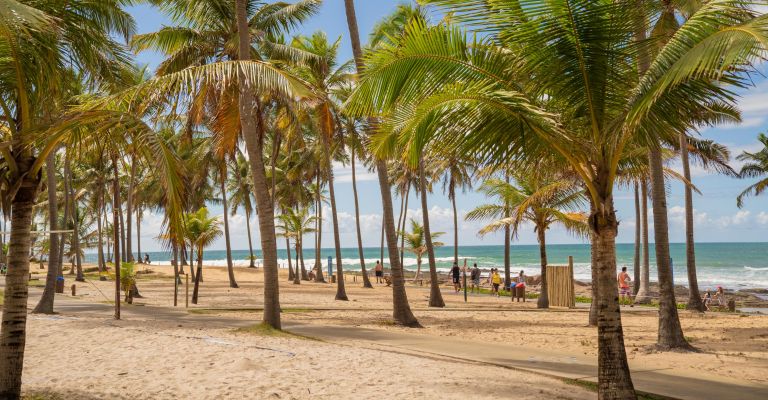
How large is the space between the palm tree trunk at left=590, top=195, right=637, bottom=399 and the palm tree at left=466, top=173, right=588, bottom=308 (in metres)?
9.22

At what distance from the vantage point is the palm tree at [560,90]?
6.12 metres

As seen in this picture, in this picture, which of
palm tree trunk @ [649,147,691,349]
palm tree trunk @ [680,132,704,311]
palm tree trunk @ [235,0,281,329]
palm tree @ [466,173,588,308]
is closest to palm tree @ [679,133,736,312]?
palm tree trunk @ [680,132,704,311]

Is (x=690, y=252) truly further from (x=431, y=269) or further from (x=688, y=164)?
(x=431, y=269)

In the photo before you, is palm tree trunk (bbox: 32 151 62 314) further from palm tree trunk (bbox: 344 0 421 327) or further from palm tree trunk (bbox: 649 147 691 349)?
palm tree trunk (bbox: 649 147 691 349)

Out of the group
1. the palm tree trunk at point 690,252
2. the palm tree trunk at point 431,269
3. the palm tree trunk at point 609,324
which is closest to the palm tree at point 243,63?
the palm tree trunk at point 609,324

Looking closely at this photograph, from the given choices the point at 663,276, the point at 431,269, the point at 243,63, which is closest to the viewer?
the point at 243,63

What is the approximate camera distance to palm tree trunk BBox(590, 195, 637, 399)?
A: 612 centimetres

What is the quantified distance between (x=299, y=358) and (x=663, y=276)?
6676 mm

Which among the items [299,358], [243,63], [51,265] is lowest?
[299,358]

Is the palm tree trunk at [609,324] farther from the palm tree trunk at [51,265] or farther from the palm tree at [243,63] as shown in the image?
the palm tree trunk at [51,265]

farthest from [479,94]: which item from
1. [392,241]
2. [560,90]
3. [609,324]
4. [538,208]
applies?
[538,208]

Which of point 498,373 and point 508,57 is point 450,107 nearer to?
point 508,57

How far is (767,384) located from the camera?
7.68m

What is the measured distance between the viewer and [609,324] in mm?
6188
